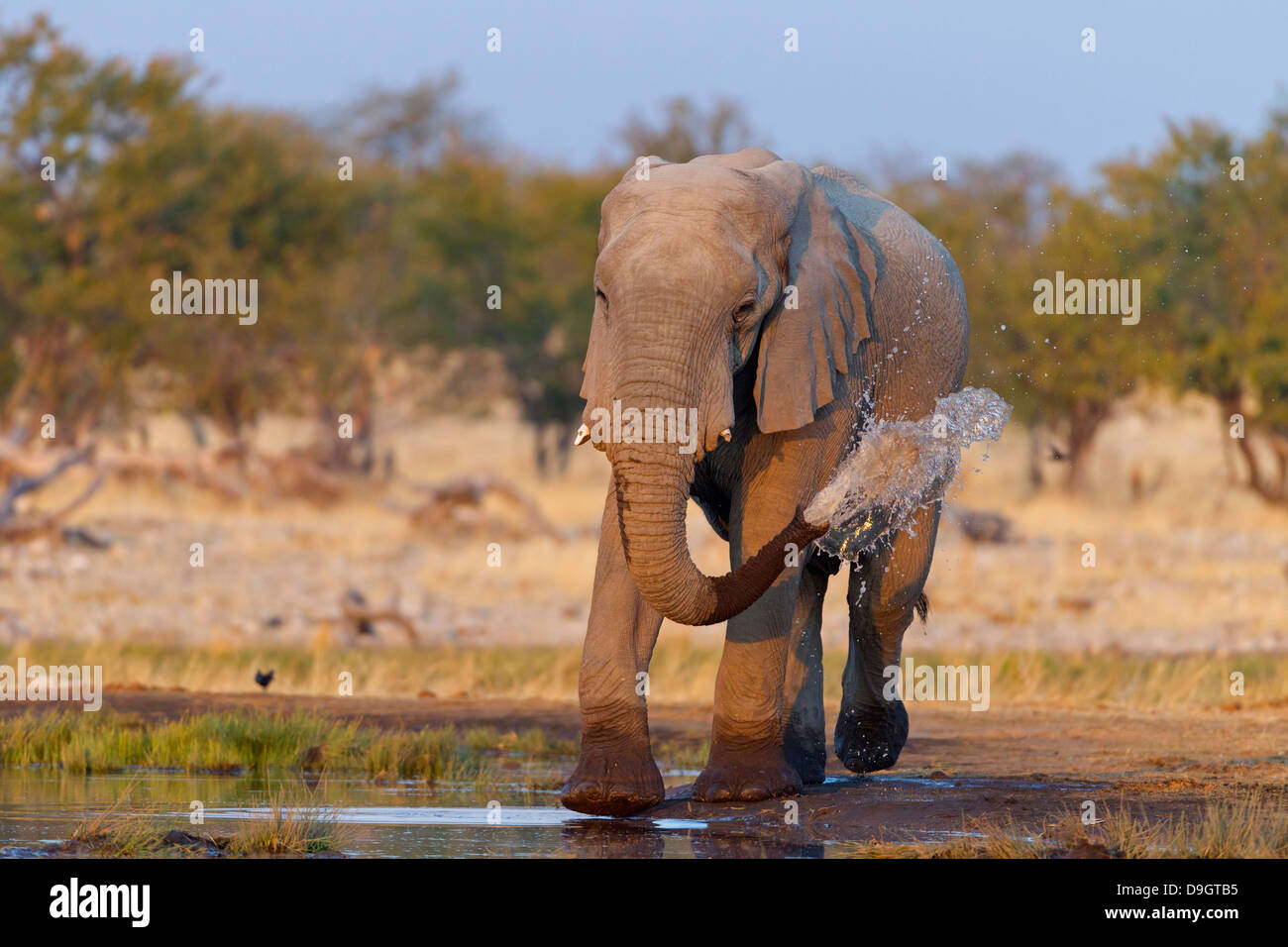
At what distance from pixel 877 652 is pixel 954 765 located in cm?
94

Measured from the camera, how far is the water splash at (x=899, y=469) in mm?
8523

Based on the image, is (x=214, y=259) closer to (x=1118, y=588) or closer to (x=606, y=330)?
(x=1118, y=588)

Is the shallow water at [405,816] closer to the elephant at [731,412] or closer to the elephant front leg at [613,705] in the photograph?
the elephant front leg at [613,705]

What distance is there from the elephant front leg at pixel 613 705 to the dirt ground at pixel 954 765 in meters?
0.18

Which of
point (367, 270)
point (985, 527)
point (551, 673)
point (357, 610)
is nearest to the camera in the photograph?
point (551, 673)

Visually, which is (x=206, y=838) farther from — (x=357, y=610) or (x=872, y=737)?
(x=357, y=610)

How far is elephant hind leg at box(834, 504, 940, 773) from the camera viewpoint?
980cm

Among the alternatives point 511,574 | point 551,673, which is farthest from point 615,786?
point 511,574

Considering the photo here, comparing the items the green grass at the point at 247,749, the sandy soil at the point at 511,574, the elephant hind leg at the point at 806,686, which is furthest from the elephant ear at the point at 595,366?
the sandy soil at the point at 511,574

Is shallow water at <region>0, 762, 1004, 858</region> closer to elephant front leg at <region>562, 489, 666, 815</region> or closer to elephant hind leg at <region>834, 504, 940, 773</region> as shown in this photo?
elephant front leg at <region>562, 489, 666, 815</region>

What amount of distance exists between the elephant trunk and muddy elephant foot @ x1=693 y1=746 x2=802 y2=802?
0.86 m

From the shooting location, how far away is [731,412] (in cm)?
737
